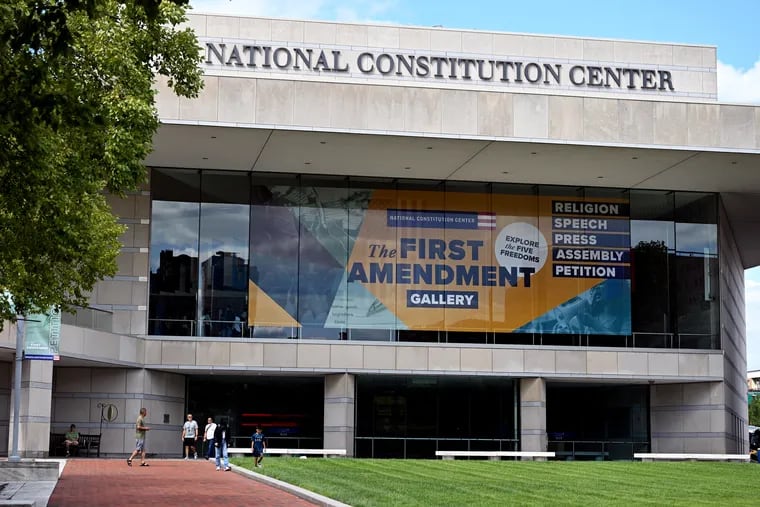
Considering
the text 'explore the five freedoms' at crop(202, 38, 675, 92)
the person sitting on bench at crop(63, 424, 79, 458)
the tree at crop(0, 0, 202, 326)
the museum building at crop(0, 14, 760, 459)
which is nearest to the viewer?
the tree at crop(0, 0, 202, 326)

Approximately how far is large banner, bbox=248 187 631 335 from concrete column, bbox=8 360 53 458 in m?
8.95

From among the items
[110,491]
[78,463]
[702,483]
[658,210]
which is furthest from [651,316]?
[110,491]

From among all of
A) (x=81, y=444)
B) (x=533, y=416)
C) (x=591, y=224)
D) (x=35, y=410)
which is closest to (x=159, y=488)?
(x=35, y=410)

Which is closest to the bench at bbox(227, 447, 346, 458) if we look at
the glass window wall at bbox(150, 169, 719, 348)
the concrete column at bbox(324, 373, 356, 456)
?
the concrete column at bbox(324, 373, 356, 456)

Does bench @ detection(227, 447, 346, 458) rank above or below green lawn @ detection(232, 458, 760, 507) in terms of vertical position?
above

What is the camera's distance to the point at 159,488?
23.5 metres

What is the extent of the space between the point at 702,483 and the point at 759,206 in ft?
81.5

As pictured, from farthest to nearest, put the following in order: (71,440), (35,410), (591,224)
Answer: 1. (591,224)
2. (71,440)
3. (35,410)

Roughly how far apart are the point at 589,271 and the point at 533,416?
6306 millimetres

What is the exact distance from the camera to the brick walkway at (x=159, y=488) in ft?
65.3

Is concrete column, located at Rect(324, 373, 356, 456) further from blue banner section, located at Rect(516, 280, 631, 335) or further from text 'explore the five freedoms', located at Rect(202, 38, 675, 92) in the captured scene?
text 'explore the five freedoms', located at Rect(202, 38, 675, 92)

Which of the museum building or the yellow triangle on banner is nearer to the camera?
the museum building

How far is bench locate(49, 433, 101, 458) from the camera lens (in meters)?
40.5

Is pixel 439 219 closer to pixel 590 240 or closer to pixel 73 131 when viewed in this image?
pixel 590 240
